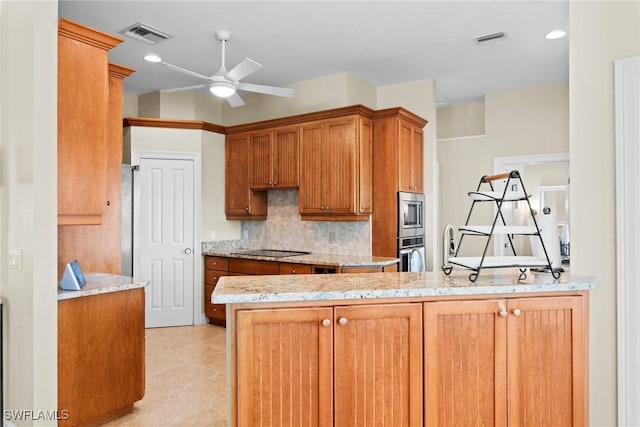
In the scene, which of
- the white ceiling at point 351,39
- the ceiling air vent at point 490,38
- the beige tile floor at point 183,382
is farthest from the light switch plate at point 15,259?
the ceiling air vent at point 490,38

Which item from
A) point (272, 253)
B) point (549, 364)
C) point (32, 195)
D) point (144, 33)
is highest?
point (144, 33)

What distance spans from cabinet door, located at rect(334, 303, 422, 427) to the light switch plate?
6.26 ft

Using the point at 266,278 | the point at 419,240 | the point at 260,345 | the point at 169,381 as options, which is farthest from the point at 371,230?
the point at 260,345

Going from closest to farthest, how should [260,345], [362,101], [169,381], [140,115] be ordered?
1. [260,345]
2. [169,381]
3. [362,101]
4. [140,115]

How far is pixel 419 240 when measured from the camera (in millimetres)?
5293

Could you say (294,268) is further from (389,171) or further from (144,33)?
(144,33)

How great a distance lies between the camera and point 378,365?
72.1 inches

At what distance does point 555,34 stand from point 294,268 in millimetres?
3472

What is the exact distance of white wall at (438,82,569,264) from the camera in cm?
556

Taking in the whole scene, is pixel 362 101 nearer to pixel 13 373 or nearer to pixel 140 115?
pixel 140 115

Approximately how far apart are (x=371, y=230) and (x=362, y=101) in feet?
5.39

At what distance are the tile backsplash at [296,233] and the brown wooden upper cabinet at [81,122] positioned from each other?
2938 mm

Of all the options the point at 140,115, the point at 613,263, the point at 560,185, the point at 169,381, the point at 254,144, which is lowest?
the point at 169,381

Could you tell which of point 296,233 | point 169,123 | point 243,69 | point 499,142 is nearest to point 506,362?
point 243,69
